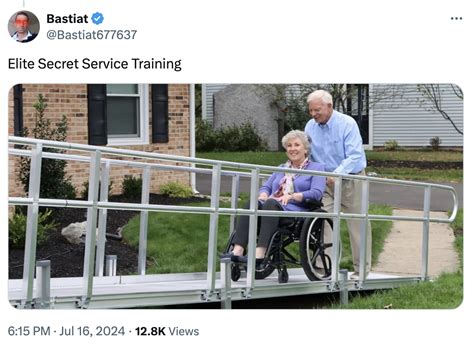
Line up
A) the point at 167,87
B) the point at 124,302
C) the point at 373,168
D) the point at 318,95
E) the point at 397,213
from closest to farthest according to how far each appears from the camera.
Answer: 1. the point at 124,302
2. the point at 318,95
3. the point at 373,168
4. the point at 397,213
5. the point at 167,87

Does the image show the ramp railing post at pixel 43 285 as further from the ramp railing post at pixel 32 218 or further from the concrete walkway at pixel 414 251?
the concrete walkway at pixel 414 251

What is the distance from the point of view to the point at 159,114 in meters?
10.2

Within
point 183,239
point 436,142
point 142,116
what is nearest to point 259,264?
point 436,142

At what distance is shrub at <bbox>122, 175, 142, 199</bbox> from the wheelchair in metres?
2.48

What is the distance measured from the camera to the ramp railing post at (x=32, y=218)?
189 inches

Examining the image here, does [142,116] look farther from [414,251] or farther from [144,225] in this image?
[144,225]

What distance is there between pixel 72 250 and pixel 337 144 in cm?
270

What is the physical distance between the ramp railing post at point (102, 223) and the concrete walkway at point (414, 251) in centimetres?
239

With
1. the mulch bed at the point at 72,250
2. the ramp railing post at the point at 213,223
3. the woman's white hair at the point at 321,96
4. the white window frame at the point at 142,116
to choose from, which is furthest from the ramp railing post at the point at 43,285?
the white window frame at the point at 142,116
